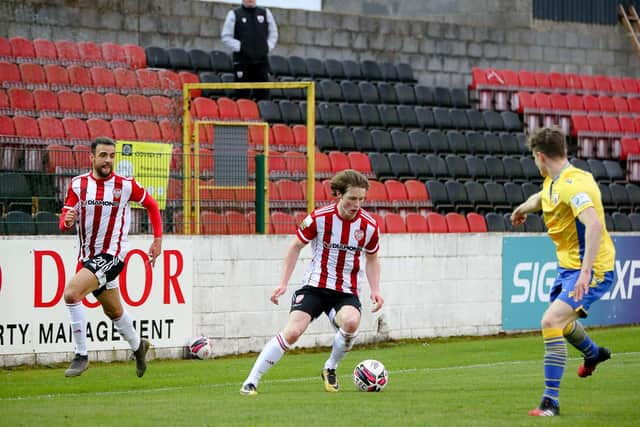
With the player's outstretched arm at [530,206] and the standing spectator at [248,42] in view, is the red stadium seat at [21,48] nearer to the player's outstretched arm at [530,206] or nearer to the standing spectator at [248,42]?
the standing spectator at [248,42]

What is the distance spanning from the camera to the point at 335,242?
9680 millimetres

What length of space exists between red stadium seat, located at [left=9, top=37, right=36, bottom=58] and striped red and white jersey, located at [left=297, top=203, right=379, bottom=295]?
10.0m

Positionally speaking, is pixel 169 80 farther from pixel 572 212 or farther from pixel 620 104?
pixel 572 212

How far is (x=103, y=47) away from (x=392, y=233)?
6167 mm

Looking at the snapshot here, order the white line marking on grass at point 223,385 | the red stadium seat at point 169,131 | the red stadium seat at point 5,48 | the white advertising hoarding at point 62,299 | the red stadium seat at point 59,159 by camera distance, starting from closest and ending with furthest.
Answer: the white line marking on grass at point 223,385 < the white advertising hoarding at point 62,299 < the red stadium seat at point 59,159 < the red stadium seat at point 169,131 < the red stadium seat at point 5,48

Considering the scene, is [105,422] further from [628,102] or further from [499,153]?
[628,102]

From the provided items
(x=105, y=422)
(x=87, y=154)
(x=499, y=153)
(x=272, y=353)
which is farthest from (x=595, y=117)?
(x=105, y=422)

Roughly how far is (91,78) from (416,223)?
5564 mm

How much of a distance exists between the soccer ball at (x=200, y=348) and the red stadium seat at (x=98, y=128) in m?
4.08

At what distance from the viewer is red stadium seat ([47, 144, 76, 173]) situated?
1320 cm

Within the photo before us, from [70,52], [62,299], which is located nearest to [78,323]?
[62,299]

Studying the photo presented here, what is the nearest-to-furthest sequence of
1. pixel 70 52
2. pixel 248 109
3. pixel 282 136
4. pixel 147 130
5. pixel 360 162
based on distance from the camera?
pixel 147 130 → pixel 282 136 → pixel 70 52 → pixel 360 162 → pixel 248 109

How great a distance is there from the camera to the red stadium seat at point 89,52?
61.9ft

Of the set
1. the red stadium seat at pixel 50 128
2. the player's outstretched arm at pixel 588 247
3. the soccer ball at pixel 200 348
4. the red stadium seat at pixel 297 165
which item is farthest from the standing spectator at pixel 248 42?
the player's outstretched arm at pixel 588 247
